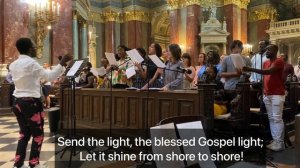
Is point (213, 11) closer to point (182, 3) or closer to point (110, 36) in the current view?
point (182, 3)

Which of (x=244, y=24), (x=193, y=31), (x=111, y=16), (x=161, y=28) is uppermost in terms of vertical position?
(x=111, y=16)

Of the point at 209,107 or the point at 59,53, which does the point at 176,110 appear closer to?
the point at 209,107

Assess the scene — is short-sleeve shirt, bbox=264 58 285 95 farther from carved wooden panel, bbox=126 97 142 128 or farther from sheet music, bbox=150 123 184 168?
sheet music, bbox=150 123 184 168

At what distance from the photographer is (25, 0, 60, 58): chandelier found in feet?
33.0

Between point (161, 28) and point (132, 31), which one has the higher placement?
point (161, 28)

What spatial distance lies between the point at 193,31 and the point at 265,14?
5390 mm

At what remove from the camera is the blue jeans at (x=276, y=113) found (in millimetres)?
4781

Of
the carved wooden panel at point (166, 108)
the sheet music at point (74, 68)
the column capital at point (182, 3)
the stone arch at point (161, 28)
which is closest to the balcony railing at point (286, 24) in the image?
the column capital at point (182, 3)

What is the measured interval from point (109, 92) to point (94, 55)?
1522 cm

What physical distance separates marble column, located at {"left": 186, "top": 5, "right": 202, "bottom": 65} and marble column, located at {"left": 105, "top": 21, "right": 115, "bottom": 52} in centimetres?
568

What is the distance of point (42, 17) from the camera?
1018 cm

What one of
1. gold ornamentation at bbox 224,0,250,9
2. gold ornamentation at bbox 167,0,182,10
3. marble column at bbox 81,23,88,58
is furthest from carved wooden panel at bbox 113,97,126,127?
gold ornamentation at bbox 224,0,250,9

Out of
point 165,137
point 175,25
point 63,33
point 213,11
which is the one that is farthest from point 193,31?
point 165,137

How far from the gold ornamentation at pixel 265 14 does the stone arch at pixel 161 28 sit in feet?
18.7
